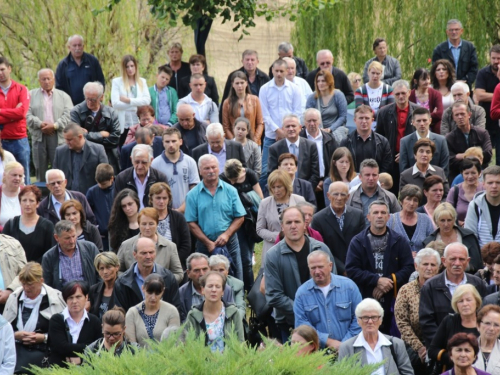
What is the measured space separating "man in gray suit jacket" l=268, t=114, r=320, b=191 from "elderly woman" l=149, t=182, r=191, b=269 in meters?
2.22

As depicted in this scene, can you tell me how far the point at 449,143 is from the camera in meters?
14.8

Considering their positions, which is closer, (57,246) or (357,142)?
(57,246)

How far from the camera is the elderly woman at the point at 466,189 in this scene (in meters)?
12.7

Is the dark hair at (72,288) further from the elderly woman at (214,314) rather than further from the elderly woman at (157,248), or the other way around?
the elderly woman at (214,314)

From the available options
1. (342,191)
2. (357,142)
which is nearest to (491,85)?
(357,142)

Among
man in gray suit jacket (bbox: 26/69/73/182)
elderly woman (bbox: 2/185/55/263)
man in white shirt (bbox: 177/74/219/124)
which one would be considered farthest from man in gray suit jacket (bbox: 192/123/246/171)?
man in gray suit jacket (bbox: 26/69/73/182)

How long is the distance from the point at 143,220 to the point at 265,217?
1570mm

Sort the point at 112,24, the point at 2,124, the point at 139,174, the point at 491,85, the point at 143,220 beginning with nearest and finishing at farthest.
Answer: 1. the point at 143,220
2. the point at 139,174
3. the point at 2,124
4. the point at 491,85
5. the point at 112,24

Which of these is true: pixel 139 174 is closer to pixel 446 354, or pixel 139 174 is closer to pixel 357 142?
pixel 357 142

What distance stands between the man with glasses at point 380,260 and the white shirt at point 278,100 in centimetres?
467

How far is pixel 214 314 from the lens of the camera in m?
10.5

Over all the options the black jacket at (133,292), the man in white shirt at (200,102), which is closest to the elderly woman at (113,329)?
the black jacket at (133,292)

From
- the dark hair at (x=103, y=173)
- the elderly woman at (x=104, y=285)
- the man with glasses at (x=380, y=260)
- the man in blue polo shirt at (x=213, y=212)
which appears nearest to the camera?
the elderly woman at (x=104, y=285)

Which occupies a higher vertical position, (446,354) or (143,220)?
(143,220)
